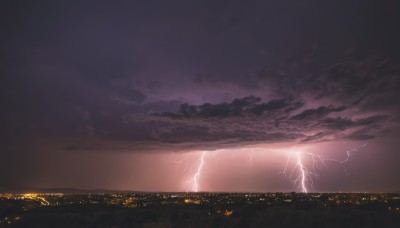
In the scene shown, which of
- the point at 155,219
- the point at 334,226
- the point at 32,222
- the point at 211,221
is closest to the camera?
the point at 334,226

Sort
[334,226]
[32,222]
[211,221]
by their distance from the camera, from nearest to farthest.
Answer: [334,226] → [211,221] → [32,222]

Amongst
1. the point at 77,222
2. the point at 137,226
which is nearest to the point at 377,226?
the point at 137,226

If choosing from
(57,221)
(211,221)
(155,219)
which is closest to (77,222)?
(57,221)

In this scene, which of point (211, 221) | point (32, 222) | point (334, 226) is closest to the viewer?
point (334, 226)

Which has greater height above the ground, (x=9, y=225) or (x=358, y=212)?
(x=358, y=212)

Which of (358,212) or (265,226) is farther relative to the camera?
(358,212)

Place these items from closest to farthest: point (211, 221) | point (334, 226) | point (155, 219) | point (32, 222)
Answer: point (334, 226) < point (211, 221) < point (32, 222) < point (155, 219)

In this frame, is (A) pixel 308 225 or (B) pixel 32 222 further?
(B) pixel 32 222

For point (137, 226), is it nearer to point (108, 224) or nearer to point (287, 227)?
point (108, 224)

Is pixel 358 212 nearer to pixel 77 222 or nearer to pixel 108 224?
pixel 108 224
